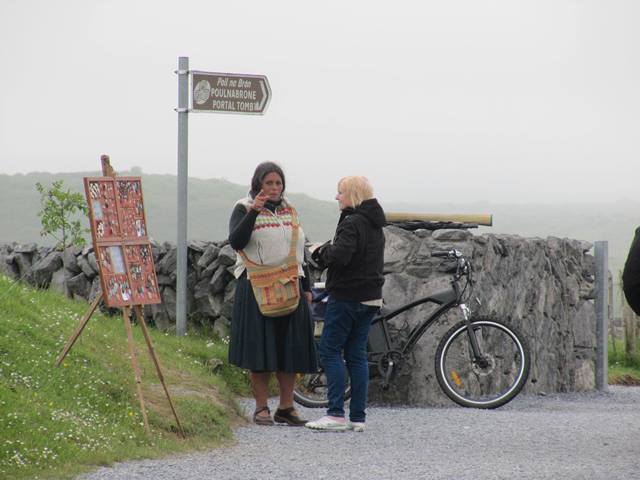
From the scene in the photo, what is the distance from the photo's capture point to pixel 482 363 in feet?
32.6

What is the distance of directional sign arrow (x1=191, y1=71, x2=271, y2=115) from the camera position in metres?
11.0

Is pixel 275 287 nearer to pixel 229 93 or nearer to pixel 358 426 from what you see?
pixel 358 426

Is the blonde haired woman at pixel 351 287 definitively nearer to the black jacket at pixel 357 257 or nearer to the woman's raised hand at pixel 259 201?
the black jacket at pixel 357 257

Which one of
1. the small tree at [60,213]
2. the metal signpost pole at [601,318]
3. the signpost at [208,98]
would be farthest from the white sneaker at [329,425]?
the small tree at [60,213]

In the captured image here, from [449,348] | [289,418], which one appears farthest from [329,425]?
[449,348]

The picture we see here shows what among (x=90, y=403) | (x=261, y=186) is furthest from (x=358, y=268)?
(x=90, y=403)

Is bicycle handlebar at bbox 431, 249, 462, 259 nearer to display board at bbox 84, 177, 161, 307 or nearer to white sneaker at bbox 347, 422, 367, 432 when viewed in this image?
white sneaker at bbox 347, 422, 367, 432

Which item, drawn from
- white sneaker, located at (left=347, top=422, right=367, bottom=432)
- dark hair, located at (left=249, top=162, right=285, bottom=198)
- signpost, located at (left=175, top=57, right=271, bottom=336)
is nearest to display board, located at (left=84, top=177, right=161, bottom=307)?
dark hair, located at (left=249, top=162, right=285, bottom=198)

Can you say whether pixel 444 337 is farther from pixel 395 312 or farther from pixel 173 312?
pixel 173 312

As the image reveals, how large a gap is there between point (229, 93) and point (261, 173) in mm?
2634

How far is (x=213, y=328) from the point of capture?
12.3 meters

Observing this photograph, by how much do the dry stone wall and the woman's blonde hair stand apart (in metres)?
2.42

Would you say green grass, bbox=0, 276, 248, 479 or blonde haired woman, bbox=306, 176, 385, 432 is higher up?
blonde haired woman, bbox=306, 176, 385, 432

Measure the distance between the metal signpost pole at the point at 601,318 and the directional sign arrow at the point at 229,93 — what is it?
5.15 meters
